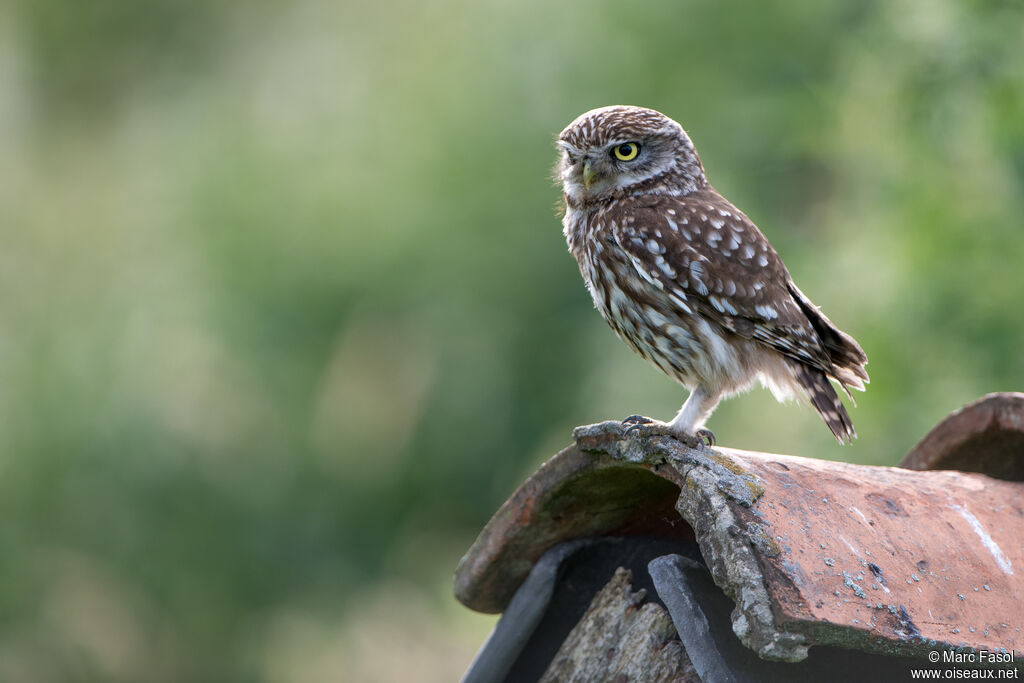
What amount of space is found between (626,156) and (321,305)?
9993 mm

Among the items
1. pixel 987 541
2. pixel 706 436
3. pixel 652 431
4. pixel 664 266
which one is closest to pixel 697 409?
pixel 706 436

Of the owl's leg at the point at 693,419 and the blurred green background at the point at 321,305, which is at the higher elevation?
the blurred green background at the point at 321,305

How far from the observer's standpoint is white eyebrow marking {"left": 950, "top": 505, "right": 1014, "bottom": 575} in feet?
7.84

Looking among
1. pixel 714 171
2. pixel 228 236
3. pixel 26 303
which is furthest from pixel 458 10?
pixel 26 303

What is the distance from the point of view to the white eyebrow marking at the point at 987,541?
239 centimetres

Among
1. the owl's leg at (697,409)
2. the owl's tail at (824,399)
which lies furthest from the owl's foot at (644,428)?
the owl's tail at (824,399)

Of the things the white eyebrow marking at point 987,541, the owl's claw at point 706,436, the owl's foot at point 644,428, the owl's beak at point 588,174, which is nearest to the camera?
the owl's foot at point 644,428

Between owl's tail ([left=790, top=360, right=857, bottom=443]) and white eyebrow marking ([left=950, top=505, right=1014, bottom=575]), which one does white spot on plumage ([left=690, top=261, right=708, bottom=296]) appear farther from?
white eyebrow marking ([left=950, top=505, right=1014, bottom=575])

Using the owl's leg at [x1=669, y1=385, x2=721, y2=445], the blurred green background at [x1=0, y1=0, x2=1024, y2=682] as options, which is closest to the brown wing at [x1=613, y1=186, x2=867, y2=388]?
the owl's leg at [x1=669, y1=385, x2=721, y2=445]

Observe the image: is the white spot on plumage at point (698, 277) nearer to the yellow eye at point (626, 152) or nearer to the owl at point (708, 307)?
the owl at point (708, 307)

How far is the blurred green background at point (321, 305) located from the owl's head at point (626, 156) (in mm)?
4226

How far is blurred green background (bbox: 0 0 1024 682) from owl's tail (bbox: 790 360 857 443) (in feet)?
14.7

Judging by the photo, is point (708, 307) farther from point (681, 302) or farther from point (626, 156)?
point (626, 156)

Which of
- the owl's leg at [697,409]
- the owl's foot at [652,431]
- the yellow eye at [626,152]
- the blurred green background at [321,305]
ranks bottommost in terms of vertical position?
the owl's foot at [652,431]
